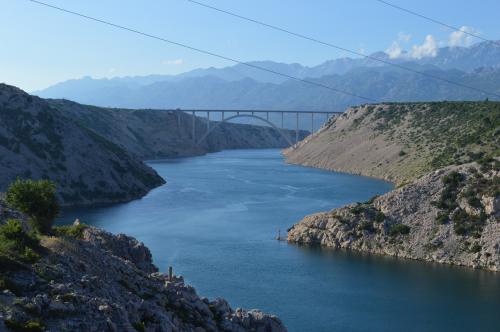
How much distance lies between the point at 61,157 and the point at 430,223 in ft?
158

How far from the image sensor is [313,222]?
54.6m

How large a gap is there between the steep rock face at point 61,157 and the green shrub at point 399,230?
39.2 m

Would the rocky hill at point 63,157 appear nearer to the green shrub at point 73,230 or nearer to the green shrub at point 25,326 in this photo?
the green shrub at point 73,230

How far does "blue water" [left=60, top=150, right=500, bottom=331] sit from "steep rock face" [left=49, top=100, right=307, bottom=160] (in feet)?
210

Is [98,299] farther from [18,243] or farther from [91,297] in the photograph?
[18,243]

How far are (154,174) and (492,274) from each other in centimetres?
6001

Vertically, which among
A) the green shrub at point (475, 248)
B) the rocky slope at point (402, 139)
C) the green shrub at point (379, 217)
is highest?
the rocky slope at point (402, 139)

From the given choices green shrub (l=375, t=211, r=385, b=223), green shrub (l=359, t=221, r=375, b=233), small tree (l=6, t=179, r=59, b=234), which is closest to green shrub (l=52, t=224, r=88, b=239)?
small tree (l=6, t=179, r=59, b=234)

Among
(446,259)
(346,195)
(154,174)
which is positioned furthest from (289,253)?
(154,174)

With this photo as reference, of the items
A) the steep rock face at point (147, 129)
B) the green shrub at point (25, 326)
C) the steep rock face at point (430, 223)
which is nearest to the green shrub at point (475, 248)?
the steep rock face at point (430, 223)

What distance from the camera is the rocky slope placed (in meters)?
86.7

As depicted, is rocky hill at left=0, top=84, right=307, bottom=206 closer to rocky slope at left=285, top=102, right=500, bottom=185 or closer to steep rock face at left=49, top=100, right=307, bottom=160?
rocky slope at left=285, top=102, right=500, bottom=185

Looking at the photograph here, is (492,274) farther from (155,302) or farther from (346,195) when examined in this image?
(346,195)

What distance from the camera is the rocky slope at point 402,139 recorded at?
284 feet
